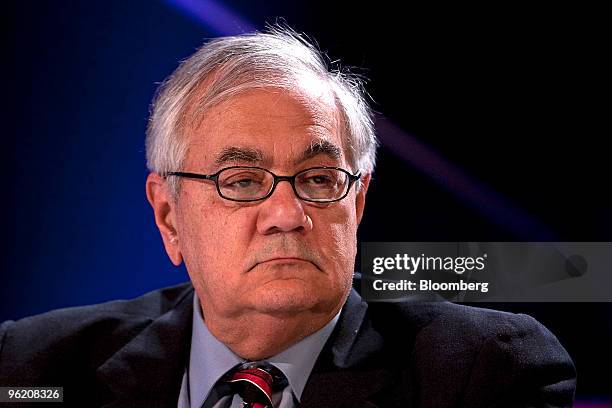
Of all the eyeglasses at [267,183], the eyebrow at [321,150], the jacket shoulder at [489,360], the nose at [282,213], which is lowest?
the jacket shoulder at [489,360]

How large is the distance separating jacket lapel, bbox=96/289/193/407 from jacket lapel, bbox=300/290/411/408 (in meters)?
0.40

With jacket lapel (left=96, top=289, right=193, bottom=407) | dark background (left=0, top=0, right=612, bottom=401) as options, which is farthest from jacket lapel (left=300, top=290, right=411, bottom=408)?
jacket lapel (left=96, top=289, right=193, bottom=407)

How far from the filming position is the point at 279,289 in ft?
6.43

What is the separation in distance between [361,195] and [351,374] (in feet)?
1.60

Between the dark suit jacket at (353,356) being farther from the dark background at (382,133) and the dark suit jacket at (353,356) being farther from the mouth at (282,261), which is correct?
the mouth at (282,261)

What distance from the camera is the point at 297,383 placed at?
2.11m

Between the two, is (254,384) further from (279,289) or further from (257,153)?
(257,153)

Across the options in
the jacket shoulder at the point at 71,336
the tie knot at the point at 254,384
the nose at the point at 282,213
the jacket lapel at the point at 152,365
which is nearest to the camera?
the nose at the point at 282,213

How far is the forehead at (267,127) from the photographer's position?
6.68 ft

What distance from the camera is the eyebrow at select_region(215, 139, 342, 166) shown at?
79.9 inches

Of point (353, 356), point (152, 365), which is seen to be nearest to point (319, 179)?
point (353, 356)

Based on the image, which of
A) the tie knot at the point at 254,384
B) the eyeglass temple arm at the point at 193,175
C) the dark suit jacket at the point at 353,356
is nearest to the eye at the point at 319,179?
the eyeglass temple arm at the point at 193,175

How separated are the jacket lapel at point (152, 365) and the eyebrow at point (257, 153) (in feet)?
1.89

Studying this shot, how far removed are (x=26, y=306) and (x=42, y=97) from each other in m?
0.65
